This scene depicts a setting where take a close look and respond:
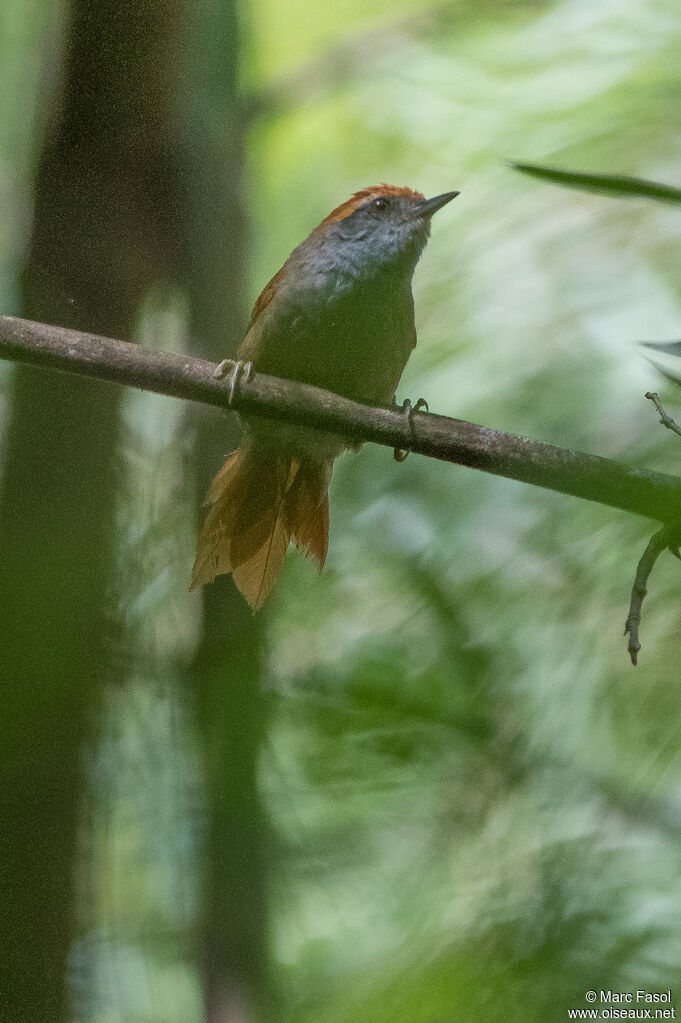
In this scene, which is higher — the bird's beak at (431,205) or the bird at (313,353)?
the bird's beak at (431,205)

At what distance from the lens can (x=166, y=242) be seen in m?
1.96

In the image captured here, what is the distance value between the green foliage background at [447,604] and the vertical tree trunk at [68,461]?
8 cm

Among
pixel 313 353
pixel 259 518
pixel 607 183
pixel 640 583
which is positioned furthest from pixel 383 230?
pixel 607 183

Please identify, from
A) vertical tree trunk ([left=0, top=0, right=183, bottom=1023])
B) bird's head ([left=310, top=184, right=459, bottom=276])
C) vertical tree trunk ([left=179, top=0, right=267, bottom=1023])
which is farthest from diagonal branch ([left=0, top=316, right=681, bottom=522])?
bird's head ([left=310, top=184, right=459, bottom=276])

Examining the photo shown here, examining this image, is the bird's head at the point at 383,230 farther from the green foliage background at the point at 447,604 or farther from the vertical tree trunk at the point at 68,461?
the vertical tree trunk at the point at 68,461

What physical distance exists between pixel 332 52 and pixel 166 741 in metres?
1.81

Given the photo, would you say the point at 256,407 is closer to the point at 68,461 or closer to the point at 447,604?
the point at 68,461

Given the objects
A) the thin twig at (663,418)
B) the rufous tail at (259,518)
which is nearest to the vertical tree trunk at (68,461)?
the rufous tail at (259,518)

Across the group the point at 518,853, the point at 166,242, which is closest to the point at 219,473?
the point at 166,242

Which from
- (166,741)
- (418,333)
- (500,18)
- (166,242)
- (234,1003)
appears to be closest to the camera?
(166,741)

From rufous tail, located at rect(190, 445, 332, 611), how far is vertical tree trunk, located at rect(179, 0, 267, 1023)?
0.17ft

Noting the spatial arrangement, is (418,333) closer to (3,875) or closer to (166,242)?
(166,242)

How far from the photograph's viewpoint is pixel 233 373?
153 centimetres

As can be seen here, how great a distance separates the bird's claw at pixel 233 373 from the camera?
1.46 metres
